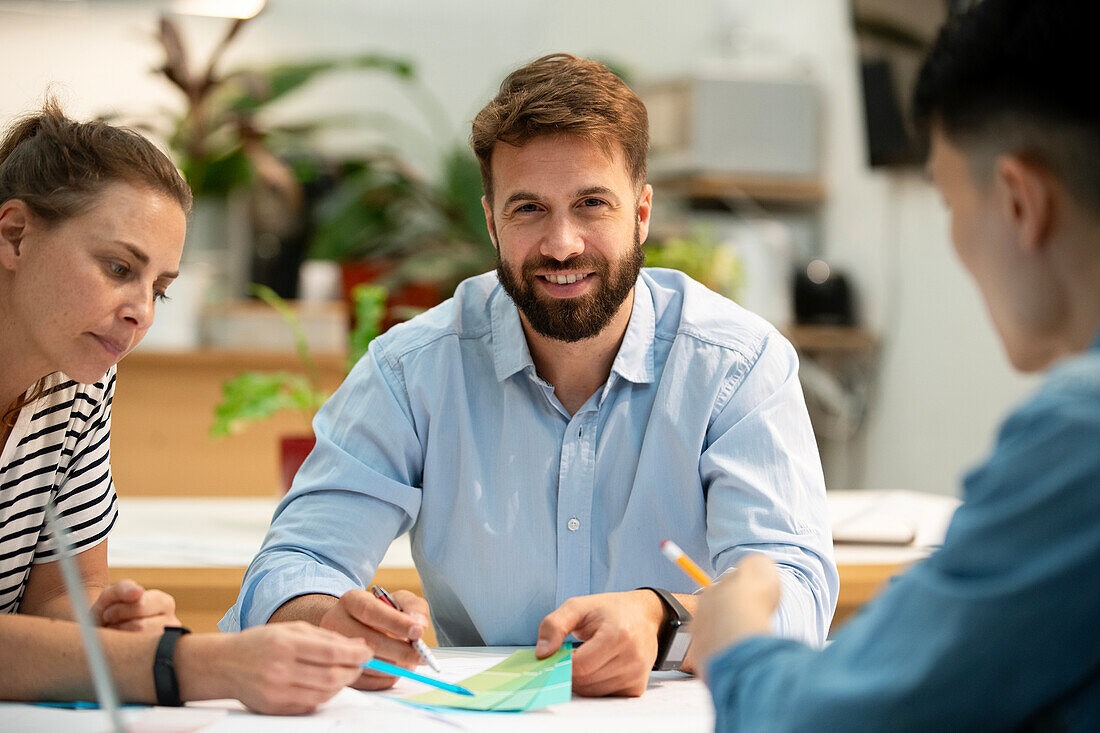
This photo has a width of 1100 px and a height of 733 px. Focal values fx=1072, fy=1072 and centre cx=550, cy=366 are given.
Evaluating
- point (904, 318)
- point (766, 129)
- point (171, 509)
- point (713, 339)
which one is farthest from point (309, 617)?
point (766, 129)

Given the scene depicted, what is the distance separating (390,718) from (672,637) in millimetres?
316

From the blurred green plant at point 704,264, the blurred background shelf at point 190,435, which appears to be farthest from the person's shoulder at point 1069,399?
the blurred background shelf at point 190,435

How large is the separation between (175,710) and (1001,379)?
2638mm

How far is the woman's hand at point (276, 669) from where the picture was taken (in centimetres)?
86

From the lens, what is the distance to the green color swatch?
3.00 feet

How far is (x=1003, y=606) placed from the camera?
54 cm

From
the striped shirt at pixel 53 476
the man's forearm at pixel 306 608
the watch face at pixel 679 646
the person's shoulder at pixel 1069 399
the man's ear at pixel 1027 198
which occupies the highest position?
the man's ear at pixel 1027 198

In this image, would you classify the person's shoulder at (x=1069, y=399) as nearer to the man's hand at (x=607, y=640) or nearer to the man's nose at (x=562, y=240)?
the man's hand at (x=607, y=640)

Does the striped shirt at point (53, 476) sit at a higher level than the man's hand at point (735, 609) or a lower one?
higher

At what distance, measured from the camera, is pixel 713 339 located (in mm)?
1364

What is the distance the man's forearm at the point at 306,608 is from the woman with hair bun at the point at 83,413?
0.16 m

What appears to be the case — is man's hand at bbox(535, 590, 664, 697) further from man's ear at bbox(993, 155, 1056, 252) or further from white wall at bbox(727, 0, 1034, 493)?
white wall at bbox(727, 0, 1034, 493)

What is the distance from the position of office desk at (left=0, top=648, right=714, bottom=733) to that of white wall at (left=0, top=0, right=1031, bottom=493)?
2.22 meters

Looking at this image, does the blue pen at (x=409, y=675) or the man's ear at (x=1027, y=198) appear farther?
the blue pen at (x=409, y=675)
